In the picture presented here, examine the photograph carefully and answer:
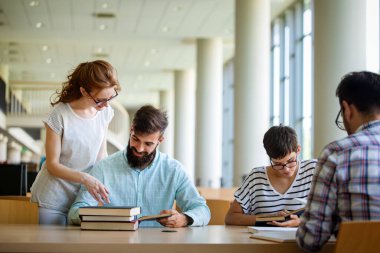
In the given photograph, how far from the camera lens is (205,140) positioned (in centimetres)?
1583

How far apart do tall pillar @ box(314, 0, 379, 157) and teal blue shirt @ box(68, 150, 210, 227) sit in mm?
4137

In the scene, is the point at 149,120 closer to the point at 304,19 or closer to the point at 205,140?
the point at 304,19

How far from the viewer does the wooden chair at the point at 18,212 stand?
3047 millimetres

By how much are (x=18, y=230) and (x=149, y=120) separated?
670 mm

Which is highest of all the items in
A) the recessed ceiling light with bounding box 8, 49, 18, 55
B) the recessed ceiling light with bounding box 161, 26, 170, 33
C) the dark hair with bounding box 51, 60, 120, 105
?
the recessed ceiling light with bounding box 161, 26, 170, 33

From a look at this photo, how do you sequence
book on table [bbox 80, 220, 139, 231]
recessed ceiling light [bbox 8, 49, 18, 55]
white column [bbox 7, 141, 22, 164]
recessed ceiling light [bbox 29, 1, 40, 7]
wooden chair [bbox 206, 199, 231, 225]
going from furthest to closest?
white column [bbox 7, 141, 22, 164] → recessed ceiling light [bbox 8, 49, 18, 55] → recessed ceiling light [bbox 29, 1, 40, 7] → wooden chair [bbox 206, 199, 231, 225] → book on table [bbox 80, 220, 139, 231]

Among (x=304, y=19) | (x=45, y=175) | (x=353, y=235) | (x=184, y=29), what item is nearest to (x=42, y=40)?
(x=184, y=29)

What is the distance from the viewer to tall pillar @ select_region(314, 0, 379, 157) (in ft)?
22.2

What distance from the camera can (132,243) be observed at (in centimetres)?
203

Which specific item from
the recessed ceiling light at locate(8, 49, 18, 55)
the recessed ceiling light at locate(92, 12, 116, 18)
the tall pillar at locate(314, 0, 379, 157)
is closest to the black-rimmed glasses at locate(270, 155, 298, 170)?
the tall pillar at locate(314, 0, 379, 157)

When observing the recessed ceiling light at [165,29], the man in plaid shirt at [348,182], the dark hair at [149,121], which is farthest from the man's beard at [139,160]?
the recessed ceiling light at [165,29]

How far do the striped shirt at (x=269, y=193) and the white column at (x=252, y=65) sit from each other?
319 inches

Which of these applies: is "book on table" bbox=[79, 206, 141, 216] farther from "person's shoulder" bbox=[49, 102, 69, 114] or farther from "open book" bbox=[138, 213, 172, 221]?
"person's shoulder" bbox=[49, 102, 69, 114]

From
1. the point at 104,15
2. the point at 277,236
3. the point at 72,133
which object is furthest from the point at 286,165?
the point at 104,15
